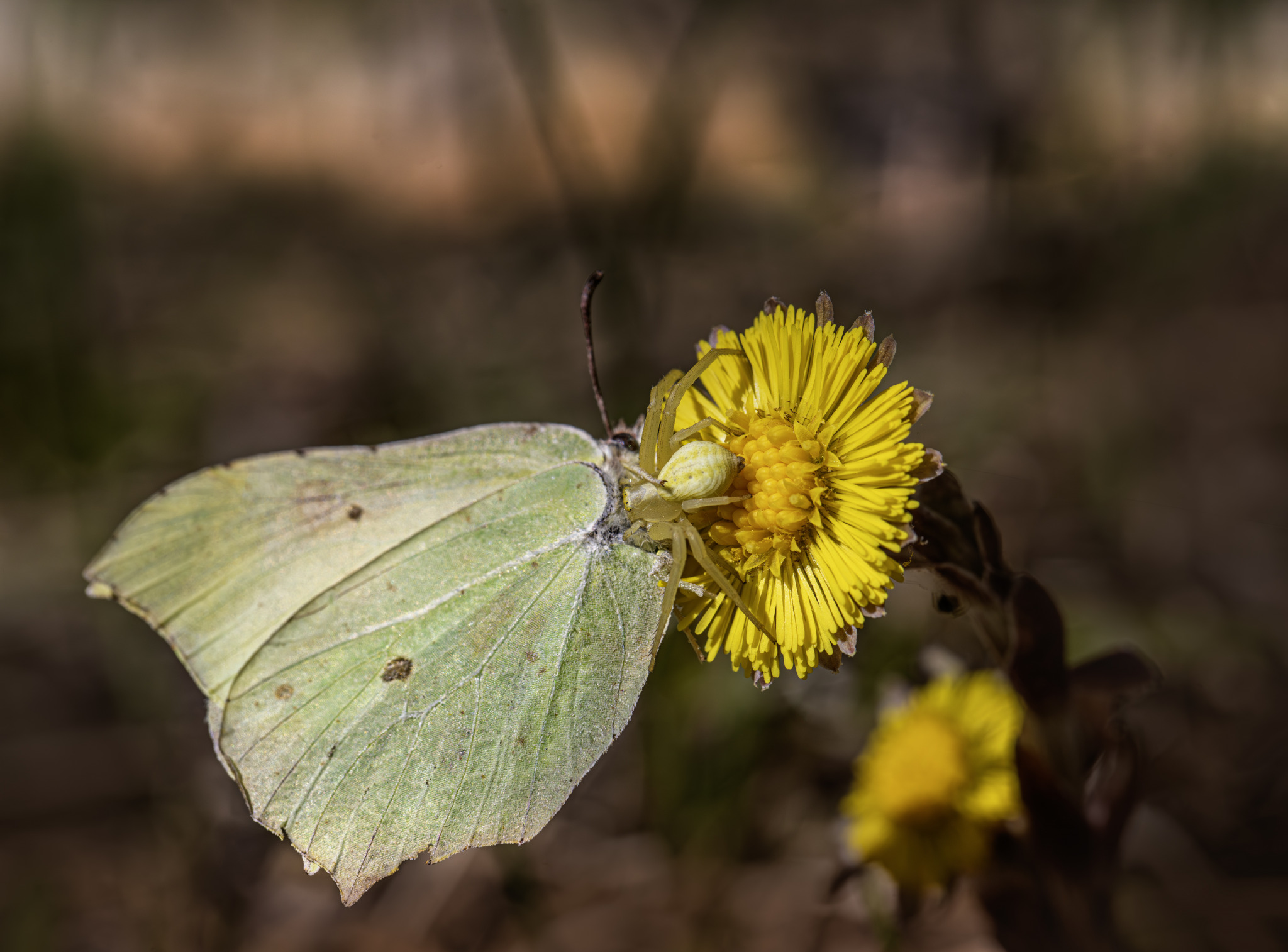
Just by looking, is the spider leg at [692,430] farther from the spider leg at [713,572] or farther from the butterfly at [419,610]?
the spider leg at [713,572]

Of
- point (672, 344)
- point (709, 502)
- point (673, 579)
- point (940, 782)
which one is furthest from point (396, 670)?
point (672, 344)

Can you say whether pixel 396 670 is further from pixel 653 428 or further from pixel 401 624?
pixel 653 428

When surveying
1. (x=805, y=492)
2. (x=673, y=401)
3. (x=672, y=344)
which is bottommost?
(x=672, y=344)

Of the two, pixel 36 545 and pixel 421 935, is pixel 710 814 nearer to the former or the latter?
pixel 421 935

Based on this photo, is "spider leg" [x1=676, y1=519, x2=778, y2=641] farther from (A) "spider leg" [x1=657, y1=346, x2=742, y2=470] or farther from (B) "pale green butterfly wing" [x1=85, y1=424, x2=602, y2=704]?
(B) "pale green butterfly wing" [x1=85, y1=424, x2=602, y2=704]

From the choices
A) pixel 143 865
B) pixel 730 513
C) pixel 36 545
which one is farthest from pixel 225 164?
pixel 730 513

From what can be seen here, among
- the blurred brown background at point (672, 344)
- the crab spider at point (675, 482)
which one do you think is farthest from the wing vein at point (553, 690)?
the blurred brown background at point (672, 344)

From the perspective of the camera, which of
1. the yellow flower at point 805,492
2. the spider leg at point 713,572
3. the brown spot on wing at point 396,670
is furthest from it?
the brown spot on wing at point 396,670
